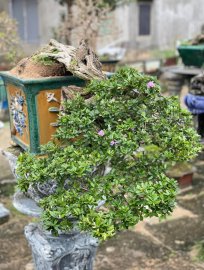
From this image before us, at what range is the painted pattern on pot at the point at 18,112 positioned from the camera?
7.25 feet

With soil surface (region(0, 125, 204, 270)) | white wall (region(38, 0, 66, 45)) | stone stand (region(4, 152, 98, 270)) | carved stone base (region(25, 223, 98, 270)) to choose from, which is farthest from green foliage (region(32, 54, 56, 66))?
white wall (region(38, 0, 66, 45))

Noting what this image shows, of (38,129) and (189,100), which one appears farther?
(189,100)

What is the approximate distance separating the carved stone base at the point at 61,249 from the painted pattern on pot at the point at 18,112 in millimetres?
574

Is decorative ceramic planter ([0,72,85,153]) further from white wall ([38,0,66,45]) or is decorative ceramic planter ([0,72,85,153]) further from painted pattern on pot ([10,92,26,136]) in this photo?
white wall ([38,0,66,45])

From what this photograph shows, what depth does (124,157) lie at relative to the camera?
202cm

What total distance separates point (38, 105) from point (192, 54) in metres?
3.03

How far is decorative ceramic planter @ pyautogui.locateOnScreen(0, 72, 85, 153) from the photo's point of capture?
2084 millimetres

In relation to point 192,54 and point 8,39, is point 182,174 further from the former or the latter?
point 8,39

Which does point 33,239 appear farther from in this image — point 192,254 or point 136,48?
point 136,48

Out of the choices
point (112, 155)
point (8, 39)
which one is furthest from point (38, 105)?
point (8, 39)

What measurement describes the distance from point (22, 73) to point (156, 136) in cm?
82

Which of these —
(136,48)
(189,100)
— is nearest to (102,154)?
(189,100)

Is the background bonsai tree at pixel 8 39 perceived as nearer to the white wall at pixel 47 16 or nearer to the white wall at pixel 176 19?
the white wall at pixel 47 16

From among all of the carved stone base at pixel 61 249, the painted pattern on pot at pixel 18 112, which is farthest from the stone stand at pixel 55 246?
the painted pattern on pot at pixel 18 112
